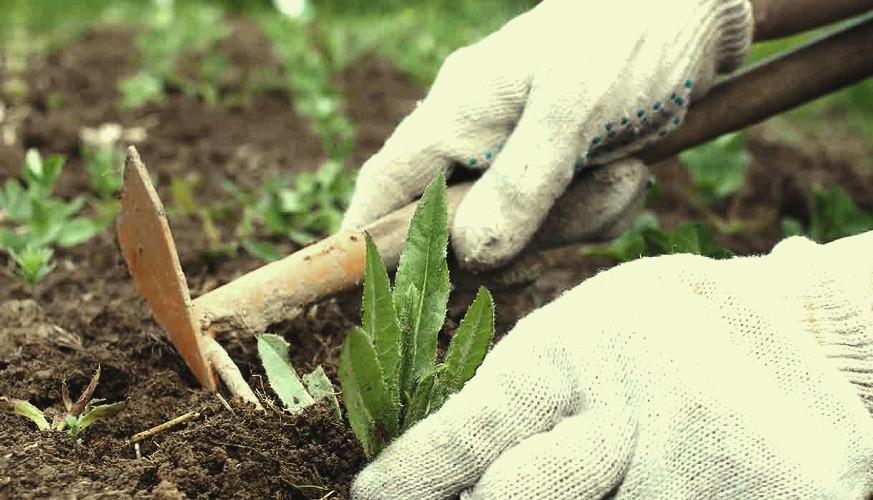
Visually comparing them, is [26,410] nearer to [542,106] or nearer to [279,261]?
[279,261]

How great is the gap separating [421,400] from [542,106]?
2.16 feet

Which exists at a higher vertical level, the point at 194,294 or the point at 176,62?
the point at 194,294

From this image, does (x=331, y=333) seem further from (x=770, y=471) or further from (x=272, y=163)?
(x=272, y=163)

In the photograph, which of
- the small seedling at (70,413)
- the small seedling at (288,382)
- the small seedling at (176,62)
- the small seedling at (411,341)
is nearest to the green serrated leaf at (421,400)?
the small seedling at (411,341)

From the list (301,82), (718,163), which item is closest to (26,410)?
(718,163)

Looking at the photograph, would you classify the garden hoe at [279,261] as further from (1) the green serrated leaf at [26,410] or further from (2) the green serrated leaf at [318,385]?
(1) the green serrated leaf at [26,410]

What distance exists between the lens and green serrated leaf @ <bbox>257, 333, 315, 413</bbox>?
1.64m

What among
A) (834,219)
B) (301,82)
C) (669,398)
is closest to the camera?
(669,398)

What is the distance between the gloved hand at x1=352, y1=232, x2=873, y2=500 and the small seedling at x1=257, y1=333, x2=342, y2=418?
0.22 meters

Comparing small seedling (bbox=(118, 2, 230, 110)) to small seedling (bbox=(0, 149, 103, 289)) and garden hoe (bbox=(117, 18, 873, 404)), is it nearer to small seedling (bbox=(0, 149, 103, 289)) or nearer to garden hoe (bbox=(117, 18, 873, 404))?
small seedling (bbox=(0, 149, 103, 289))

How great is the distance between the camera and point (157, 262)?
1790 millimetres

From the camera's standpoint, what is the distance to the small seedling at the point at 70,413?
1.65 metres

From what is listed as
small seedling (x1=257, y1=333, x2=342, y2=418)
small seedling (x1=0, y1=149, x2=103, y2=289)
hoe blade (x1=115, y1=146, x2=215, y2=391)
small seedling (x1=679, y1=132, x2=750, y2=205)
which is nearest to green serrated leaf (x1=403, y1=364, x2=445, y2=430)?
small seedling (x1=257, y1=333, x2=342, y2=418)

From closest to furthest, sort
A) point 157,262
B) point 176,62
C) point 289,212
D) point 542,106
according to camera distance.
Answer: point 157,262
point 542,106
point 289,212
point 176,62
